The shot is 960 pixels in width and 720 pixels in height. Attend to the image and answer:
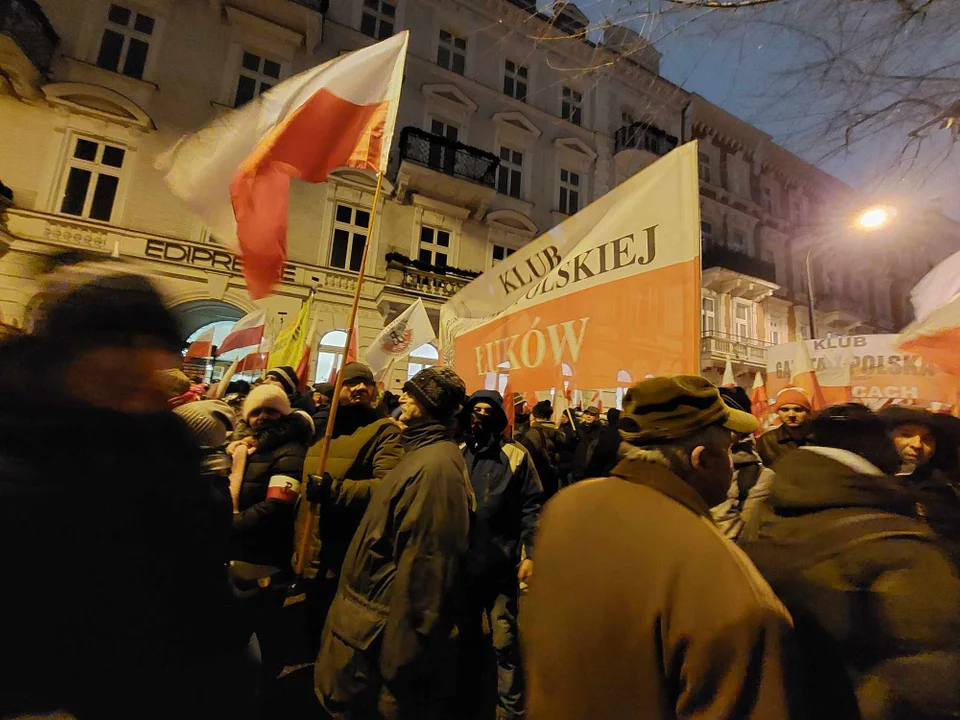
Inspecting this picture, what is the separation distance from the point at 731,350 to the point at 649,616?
19.3 metres

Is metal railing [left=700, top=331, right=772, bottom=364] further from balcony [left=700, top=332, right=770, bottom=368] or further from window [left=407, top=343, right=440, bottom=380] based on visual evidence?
window [left=407, top=343, right=440, bottom=380]

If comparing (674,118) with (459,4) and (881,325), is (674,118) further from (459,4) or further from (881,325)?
(881,325)

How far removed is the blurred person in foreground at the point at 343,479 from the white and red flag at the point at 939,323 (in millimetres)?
3516

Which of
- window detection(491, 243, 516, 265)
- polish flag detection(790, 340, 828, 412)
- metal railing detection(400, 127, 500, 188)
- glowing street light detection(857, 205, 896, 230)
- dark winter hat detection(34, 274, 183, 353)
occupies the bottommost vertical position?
dark winter hat detection(34, 274, 183, 353)

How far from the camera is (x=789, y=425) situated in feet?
10.3

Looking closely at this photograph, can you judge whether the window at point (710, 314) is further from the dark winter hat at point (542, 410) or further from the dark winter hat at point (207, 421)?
the dark winter hat at point (207, 421)

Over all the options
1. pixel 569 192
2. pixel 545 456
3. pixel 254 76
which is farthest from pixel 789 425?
pixel 254 76

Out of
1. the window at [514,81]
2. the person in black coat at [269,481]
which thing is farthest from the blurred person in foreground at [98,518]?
the window at [514,81]

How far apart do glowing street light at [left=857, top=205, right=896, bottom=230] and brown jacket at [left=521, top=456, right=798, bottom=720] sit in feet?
19.9

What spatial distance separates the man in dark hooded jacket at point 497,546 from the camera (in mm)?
2328

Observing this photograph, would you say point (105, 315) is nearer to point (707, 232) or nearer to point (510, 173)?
point (510, 173)

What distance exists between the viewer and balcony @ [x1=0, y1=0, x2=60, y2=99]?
8.54 metres

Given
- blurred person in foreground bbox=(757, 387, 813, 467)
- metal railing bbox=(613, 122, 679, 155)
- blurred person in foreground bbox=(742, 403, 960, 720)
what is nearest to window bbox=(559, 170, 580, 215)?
metal railing bbox=(613, 122, 679, 155)

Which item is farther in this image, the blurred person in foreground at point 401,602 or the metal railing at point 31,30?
the metal railing at point 31,30
